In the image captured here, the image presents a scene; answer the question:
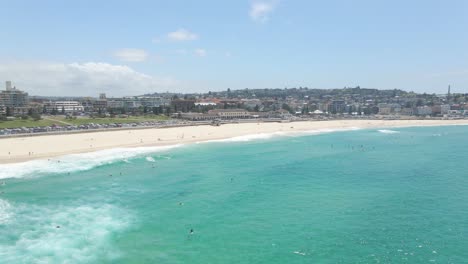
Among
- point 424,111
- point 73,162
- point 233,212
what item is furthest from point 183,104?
point 233,212

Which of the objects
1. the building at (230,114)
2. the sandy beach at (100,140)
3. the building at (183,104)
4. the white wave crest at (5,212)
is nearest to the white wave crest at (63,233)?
the white wave crest at (5,212)

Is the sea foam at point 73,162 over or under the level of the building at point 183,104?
under

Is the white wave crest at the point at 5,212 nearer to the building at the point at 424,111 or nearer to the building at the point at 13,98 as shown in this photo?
the building at the point at 13,98

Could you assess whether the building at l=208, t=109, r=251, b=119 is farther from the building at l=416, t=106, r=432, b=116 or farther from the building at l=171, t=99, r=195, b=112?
the building at l=416, t=106, r=432, b=116

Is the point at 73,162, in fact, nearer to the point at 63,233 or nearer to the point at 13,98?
the point at 63,233

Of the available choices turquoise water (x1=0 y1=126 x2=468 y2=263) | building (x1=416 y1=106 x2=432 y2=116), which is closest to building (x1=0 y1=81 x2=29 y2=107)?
turquoise water (x1=0 y1=126 x2=468 y2=263)

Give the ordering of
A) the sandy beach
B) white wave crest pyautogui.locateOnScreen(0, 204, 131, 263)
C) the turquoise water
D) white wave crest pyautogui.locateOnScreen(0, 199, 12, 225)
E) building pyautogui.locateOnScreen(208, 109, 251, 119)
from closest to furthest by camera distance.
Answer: white wave crest pyautogui.locateOnScreen(0, 204, 131, 263), the turquoise water, white wave crest pyautogui.locateOnScreen(0, 199, 12, 225), the sandy beach, building pyautogui.locateOnScreen(208, 109, 251, 119)
